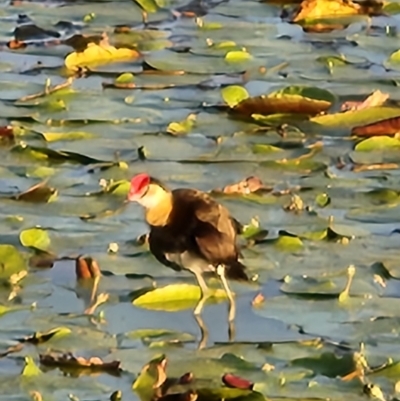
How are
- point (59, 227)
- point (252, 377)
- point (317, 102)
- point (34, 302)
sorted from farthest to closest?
point (317, 102)
point (59, 227)
point (34, 302)
point (252, 377)

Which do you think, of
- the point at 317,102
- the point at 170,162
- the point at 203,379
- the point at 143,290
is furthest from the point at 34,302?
the point at 317,102

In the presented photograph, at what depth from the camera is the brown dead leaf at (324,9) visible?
885cm

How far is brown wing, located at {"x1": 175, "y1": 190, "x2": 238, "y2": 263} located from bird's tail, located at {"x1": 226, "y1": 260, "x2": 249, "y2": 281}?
0.7 inches

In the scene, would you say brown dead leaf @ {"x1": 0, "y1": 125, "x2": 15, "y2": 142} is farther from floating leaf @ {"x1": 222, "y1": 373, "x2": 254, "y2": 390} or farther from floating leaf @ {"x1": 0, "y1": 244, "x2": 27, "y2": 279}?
floating leaf @ {"x1": 222, "y1": 373, "x2": 254, "y2": 390}

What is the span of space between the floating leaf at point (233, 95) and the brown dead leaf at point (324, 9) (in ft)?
5.16

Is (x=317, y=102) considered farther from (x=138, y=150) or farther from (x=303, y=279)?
(x=303, y=279)

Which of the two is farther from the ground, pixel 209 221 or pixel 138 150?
pixel 209 221

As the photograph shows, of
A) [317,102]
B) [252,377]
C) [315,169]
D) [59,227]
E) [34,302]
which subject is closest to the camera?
[252,377]

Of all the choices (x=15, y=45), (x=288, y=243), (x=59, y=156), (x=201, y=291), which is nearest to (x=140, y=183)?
(x=201, y=291)

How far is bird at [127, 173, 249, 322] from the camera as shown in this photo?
524cm

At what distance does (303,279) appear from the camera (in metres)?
5.40

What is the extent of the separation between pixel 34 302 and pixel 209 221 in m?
0.60

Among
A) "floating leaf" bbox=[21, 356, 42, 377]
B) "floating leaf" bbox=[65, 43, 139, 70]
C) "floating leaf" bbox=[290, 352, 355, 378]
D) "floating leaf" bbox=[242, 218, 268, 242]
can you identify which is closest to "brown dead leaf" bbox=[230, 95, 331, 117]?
"floating leaf" bbox=[65, 43, 139, 70]

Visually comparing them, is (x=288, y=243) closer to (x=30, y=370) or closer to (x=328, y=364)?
(x=328, y=364)
